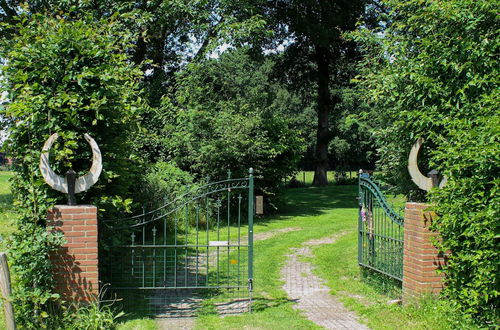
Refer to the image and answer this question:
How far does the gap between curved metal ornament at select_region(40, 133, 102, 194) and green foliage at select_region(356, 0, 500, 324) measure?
381 cm

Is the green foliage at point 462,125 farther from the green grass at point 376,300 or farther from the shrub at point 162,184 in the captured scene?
the shrub at point 162,184

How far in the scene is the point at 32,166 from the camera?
16.4 feet

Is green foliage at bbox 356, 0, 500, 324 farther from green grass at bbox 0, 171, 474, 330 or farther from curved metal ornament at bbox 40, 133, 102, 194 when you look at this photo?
curved metal ornament at bbox 40, 133, 102, 194

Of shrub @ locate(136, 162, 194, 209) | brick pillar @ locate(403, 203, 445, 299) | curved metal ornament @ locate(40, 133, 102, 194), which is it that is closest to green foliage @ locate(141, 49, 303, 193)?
shrub @ locate(136, 162, 194, 209)

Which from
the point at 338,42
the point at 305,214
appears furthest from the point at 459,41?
the point at 338,42

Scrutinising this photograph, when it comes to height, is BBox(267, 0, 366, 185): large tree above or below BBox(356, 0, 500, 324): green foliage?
above

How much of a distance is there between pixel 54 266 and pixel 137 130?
2.30 metres

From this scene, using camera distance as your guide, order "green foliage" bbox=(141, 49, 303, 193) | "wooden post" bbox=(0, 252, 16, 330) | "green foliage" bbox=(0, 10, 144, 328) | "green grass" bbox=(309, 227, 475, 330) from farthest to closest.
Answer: "green foliage" bbox=(141, 49, 303, 193) < "green grass" bbox=(309, 227, 475, 330) < "green foliage" bbox=(0, 10, 144, 328) < "wooden post" bbox=(0, 252, 16, 330)

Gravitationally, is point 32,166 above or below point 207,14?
below

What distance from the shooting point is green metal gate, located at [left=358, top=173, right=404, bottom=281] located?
21.4ft

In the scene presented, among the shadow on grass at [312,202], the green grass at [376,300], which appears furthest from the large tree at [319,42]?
the green grass at [376,300]

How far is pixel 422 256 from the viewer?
5.40 m

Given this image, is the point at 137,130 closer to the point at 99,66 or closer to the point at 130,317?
the point at 99,66

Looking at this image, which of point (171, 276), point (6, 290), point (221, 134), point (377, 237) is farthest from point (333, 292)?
point (221, 134)
